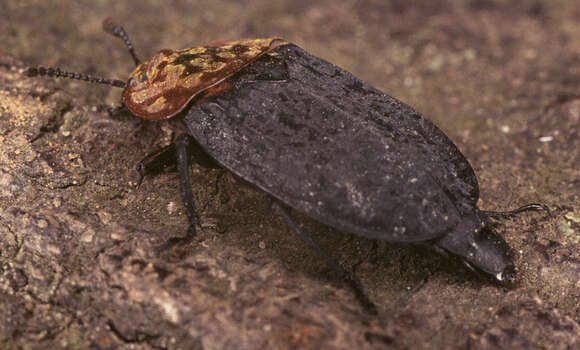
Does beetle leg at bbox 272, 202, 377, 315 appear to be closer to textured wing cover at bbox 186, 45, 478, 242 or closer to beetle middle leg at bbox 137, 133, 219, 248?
textured wing cover at bbox 186, 45, 478, 242

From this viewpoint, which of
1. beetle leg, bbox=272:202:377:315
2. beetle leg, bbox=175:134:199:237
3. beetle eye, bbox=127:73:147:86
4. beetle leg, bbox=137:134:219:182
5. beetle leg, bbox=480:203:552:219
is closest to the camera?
beetle leg, bbox=272:202:377:315

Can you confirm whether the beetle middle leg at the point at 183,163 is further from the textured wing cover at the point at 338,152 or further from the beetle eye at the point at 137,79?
the beetle eye at the point at 137,79

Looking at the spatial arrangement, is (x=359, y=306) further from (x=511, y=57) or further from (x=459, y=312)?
(x=511, y=57)

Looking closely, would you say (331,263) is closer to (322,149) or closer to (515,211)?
(322,149)

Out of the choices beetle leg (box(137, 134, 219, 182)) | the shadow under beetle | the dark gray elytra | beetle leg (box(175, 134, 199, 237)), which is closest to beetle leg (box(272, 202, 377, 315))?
the shadow under beetle

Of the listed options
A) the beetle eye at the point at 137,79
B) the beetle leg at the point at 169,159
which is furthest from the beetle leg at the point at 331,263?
the beetle eye at the point at 137,79

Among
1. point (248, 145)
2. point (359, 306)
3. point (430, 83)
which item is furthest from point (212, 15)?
point (359, 306)

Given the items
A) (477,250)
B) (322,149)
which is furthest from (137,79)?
(477,250)
